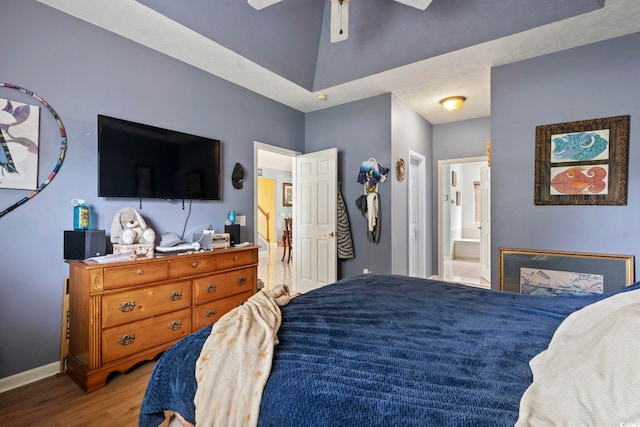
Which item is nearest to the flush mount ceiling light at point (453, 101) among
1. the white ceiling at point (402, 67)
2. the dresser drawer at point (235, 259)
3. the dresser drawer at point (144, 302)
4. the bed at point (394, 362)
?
the white ceiling at point (402, 67)

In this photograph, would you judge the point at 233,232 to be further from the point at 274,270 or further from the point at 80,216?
the point at 274,270

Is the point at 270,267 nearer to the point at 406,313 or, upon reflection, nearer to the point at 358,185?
the point at 358,185

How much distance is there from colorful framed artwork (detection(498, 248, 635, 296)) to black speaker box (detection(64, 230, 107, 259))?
3606 mm

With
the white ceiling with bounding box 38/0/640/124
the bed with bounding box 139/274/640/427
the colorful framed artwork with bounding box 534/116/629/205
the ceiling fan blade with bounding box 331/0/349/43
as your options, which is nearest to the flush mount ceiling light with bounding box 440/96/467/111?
the white ceiling with bounding box 38/0/640/124

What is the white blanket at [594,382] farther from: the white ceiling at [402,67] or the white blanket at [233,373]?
the white ceiling at [402,67]

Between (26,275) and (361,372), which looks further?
(26,275)

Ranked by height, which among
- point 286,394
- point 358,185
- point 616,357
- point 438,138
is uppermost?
point 438,138

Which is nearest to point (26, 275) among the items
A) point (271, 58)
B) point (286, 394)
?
point (286, 394)

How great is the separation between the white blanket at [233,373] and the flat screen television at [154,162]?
6.32 ft

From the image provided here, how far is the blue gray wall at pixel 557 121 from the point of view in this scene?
250 centimetres

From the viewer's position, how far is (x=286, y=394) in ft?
2.83

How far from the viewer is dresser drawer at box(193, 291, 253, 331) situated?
252cm

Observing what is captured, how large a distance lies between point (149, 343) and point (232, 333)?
158 cm

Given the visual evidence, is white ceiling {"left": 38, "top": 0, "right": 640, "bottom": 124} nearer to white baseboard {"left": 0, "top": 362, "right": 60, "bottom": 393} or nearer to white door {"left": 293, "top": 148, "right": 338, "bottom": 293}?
white door {"left": 293, "top": 148, "right": 338, "bottom": 293}
